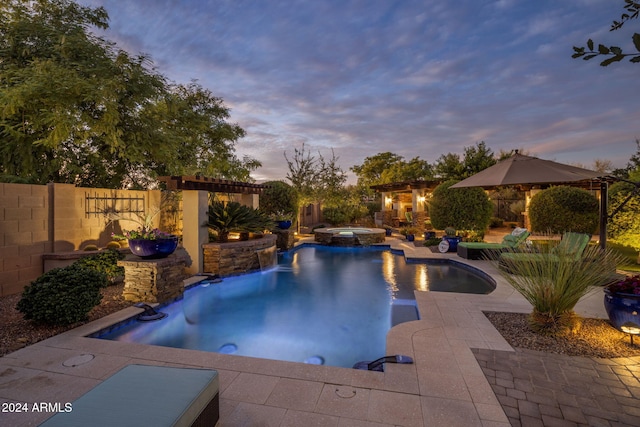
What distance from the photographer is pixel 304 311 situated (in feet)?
21.2

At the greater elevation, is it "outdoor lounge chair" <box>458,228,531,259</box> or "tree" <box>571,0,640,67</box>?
"tree" <box>571,0,640,67</box>

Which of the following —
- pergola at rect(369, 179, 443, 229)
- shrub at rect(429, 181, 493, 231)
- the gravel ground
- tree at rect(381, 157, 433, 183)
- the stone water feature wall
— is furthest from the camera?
tree at rect(381, 157, 433, 183)

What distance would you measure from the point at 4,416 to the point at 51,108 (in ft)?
27.2

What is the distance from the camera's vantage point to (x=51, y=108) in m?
8.02

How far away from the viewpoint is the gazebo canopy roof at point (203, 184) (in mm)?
7531

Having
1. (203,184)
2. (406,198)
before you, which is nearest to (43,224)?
(203,184)

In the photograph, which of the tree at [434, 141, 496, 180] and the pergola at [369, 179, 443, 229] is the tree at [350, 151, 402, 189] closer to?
the pergola at [369, 179, 443, 229]

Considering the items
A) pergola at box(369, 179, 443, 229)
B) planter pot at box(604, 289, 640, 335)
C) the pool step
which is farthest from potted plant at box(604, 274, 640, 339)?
pergola at box(369, 179, 443, 229)

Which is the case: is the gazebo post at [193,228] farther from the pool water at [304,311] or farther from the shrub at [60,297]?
the shrub at [60,297]

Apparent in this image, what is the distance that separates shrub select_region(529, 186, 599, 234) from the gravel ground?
10.8 metres

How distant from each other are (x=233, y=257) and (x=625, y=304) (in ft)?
25.8

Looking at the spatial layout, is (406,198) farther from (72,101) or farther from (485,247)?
(72,101)

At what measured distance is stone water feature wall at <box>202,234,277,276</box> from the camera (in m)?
8.37

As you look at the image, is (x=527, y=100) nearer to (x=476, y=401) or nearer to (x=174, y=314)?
(x=476, y=401)
